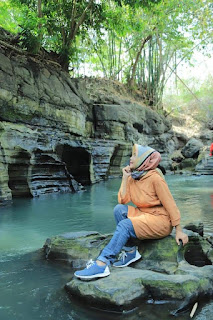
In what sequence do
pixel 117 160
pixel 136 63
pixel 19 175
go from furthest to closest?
pixel 136 63 < pixel 117 160 < pixel 19 175

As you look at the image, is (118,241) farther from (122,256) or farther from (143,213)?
(143,213)

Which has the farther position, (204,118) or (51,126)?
(204,118)

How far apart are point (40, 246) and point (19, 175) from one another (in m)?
5.27

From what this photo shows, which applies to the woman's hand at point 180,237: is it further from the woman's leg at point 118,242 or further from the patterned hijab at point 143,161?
the patterned hijab at point 143,161

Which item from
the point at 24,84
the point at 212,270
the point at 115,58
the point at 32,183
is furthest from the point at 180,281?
the point at 115,58

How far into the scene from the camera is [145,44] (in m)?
21.0

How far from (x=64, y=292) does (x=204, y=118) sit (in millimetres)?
31292

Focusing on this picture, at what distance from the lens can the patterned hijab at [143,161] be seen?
2994 mm

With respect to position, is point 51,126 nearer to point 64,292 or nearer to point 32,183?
point 32,183

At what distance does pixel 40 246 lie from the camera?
411cm

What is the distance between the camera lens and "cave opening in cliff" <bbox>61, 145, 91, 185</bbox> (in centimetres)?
1227

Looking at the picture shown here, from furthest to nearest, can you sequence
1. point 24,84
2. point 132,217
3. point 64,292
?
point 24,84 → point 132,217 → point 64,292

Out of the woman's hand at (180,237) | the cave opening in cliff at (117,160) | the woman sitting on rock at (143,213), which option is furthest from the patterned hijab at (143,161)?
the cave opening in cliff at (117,160)

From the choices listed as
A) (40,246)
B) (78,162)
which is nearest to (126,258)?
(40,246)
